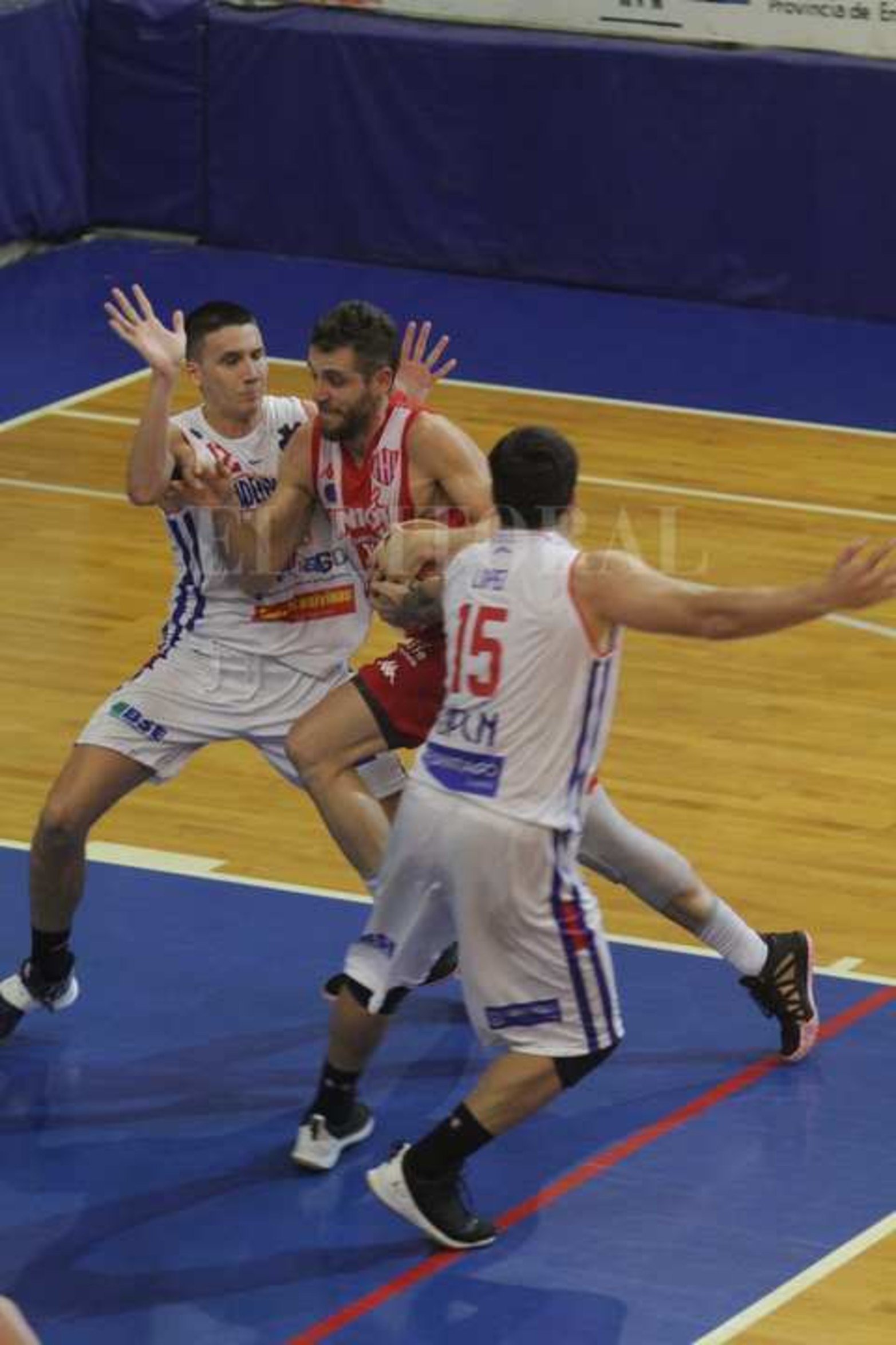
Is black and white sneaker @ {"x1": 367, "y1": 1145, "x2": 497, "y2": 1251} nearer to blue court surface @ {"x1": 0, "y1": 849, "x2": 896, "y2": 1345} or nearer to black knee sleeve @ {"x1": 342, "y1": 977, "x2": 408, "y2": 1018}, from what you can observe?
blue court surface @ {"x1": 0, "y1": 849, "x2": 896, "y2": 1345}

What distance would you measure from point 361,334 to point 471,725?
1543 mm

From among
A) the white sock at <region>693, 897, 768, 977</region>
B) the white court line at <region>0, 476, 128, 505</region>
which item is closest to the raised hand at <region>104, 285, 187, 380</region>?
the white sock at <region>693, 897, 768, 977</region>

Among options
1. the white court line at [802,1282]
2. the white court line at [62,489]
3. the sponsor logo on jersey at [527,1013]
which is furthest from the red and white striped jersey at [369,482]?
the white court line at [62,489]

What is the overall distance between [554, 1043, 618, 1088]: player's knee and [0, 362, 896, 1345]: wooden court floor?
0.76 m

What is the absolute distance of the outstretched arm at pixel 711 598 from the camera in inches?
273

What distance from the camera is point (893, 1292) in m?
7.64

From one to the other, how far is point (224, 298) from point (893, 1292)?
11.4m

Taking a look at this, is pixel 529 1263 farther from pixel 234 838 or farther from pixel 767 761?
pixel 767 761

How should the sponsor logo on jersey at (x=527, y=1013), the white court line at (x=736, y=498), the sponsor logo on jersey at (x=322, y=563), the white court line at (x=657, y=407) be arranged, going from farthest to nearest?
the white court line at (x=657, y=407), the white court line at (x=736, y=498), the sponsor logo on jersey at (x=322, y=563), the sponsor logo on jersey at (x=527, y=1013)

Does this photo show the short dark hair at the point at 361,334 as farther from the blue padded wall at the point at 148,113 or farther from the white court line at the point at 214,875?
the blue padded wall at the point at 148,113

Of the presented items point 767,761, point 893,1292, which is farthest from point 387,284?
point 893,1292

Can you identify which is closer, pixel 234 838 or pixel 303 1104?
pixel 303 1104

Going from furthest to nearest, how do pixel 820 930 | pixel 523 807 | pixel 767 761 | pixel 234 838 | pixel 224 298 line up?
1. pixel 224 298
2. pixel 767 761
3. pixel 234 838
4. pixel 820 930
5. pixel 523 807

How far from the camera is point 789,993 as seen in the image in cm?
891
